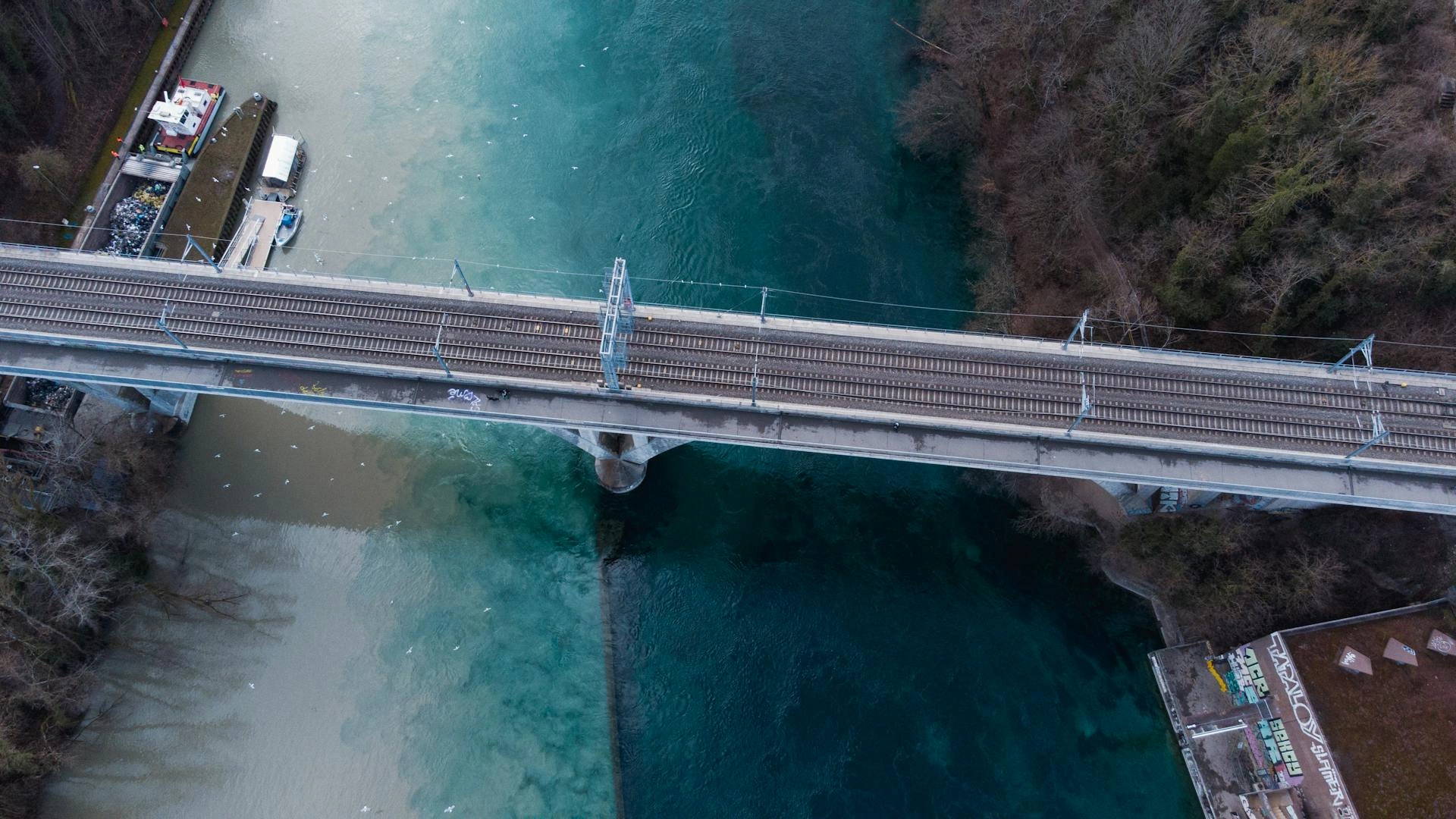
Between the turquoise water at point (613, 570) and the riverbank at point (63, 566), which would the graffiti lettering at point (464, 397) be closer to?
the turquoise water at point (613, 570)

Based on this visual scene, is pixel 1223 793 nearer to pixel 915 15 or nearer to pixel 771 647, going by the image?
pixel 771 647

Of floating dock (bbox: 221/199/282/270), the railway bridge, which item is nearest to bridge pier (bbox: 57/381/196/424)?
the railway bridge

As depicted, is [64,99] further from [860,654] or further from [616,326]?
[860,654]

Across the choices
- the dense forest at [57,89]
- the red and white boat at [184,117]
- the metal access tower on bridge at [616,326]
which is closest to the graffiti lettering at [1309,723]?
the metal access tower on bridge at [616,326]

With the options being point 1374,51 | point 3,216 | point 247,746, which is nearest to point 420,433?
point 247,746

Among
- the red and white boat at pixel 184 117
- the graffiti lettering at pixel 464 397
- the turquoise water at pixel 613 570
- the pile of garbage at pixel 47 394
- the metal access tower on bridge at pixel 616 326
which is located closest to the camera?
the metal access tower on bridge at pixel 616 326

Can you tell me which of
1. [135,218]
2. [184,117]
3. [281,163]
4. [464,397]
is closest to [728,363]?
[464,397]
